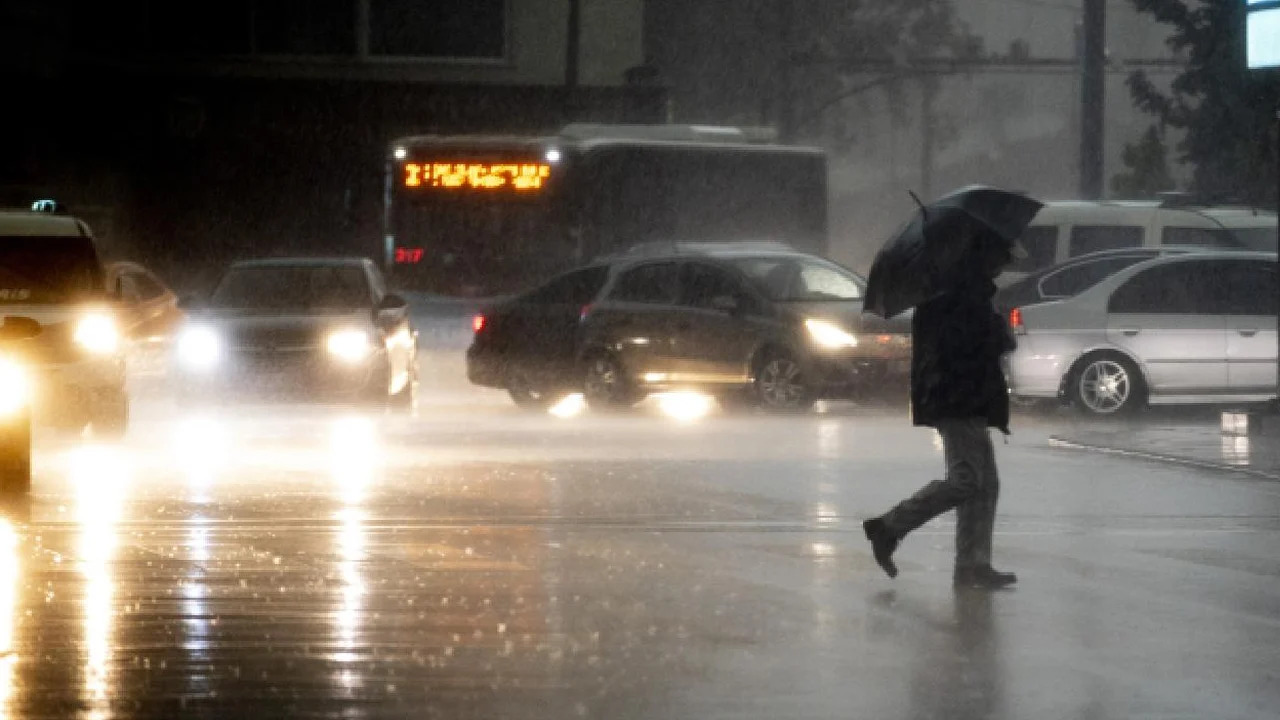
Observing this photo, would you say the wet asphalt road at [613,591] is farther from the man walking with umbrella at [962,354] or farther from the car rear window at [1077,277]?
the car rear window at [1077,277]

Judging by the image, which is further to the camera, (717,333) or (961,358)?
(717,333)

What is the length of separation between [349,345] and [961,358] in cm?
1515

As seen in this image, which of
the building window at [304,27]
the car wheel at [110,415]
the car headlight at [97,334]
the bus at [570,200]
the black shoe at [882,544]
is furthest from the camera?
the building window at [304,27]

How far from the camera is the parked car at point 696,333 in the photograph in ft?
86.3

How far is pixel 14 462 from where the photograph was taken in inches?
695

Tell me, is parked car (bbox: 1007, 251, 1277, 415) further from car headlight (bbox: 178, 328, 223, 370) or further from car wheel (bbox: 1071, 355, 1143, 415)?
car headlight (bbox: 178, 328, 223, 370)

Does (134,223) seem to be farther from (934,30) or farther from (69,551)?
(934,30)

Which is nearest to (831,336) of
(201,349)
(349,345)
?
(349,345)

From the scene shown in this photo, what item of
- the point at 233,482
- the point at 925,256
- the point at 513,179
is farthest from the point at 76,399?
the point at 513,179

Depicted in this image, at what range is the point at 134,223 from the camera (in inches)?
2046

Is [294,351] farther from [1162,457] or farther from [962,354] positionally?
[962,354]

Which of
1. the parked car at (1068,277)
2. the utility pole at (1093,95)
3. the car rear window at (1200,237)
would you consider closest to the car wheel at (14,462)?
the parked car at (1068,277)

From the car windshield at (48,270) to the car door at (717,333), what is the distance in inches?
275

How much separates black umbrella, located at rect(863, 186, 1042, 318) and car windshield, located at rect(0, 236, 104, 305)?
10.5 m
